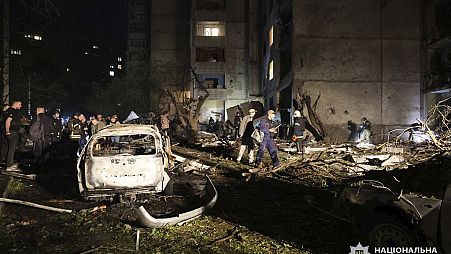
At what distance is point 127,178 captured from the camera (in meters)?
6.73

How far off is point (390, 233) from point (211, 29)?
42.8 metres

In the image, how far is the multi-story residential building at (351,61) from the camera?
72.6ft

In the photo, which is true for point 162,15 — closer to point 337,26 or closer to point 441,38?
point 337,26

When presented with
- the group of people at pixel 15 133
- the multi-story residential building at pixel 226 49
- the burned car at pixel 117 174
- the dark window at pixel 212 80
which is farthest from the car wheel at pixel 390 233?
the dark window at pixel 212 80

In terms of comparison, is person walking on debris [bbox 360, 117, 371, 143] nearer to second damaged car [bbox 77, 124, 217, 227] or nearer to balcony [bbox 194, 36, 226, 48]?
second damaged car [bbox 77, 124, 217, 227]

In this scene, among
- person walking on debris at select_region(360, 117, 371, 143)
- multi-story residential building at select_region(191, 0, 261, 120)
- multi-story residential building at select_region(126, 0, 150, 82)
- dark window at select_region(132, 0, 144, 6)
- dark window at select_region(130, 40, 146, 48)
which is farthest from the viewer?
dark window at select_region(130, 40, 146, 48)

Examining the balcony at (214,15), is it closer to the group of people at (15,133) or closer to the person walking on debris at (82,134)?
the person walking on debris at (82,134)

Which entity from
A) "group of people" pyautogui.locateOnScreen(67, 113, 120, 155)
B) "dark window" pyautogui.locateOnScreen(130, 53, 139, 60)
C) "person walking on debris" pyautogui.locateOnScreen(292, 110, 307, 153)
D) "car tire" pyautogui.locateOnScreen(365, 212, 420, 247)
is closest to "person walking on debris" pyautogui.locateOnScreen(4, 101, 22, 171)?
"group of people" pyautogui.locateOnScreen(67, 113, 120, 155)

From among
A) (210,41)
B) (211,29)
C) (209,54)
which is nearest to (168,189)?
(210,41)

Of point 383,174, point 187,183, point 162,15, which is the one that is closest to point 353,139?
point 187,183

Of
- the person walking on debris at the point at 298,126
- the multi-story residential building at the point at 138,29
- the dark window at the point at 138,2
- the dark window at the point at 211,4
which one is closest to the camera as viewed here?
the person walking on debris at the point at 298,126

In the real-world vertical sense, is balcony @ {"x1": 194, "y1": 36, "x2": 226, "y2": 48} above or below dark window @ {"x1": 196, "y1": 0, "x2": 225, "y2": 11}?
below

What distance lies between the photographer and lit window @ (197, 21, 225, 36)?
43.7m

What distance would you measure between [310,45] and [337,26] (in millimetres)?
2077
